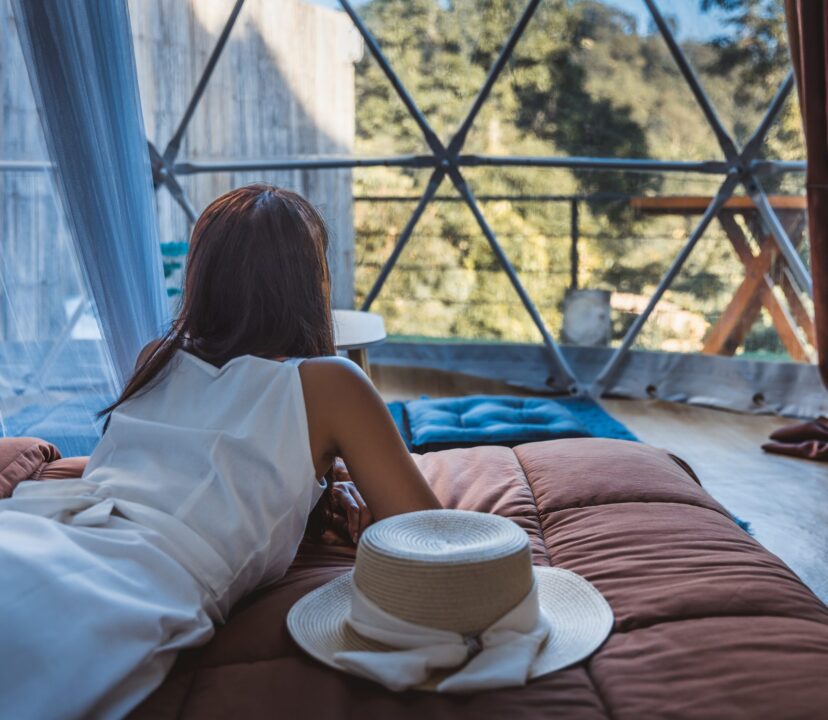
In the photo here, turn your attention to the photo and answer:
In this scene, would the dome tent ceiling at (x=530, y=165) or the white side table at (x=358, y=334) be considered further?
the dome tent ceiling at (x=530, y=165)

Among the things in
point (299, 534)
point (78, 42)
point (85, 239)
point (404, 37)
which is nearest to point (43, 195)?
point (85, 239)

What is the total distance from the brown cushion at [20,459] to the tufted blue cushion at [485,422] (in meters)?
1.37

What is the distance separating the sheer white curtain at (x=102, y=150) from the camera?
2.10 meters

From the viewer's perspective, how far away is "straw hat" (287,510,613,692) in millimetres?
1028

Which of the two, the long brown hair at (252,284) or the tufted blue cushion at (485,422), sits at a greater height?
the long brown hair at (252,284)

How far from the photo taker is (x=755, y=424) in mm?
3719

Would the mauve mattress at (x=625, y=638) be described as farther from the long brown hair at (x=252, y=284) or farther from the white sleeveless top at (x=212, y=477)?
the long brown hair at (x=252, y=284)

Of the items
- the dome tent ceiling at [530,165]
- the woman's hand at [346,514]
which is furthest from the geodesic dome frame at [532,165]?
the woman's hand at [346,514]

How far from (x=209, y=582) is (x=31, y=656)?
26 centimetres

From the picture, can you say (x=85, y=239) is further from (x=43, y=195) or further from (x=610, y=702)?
(x=610, y=702)

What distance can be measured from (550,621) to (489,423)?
6.40 ft

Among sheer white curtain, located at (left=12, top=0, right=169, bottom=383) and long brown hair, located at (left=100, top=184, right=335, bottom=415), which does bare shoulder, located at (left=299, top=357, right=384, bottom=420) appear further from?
sheer white curtain, located at (left=12, top=0, right=169, bottom=383)

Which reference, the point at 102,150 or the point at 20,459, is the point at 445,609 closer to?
the point at 20,459

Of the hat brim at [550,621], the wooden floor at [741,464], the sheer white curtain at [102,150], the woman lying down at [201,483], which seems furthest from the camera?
the wooden floor at [741,464]
